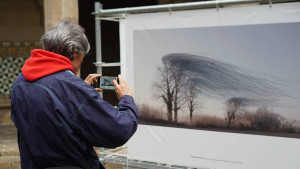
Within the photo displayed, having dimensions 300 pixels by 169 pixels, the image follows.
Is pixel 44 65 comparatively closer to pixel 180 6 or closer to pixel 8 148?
pixel 180 6

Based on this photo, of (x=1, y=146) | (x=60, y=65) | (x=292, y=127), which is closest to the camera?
(x=60, y=65)

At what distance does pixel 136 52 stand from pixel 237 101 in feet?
3.54

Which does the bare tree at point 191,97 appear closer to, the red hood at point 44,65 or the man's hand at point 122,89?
the man's hand at point 122,89

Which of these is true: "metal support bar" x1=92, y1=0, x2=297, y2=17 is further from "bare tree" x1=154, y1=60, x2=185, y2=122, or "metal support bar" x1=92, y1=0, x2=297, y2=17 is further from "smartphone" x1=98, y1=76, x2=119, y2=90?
"smartphone" x1=98, y1=76, x2=119, y2=90

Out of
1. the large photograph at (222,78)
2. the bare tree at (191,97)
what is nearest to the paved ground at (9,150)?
the large photograph at (222,78)

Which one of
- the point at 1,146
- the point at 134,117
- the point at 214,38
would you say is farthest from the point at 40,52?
the point at 1,146

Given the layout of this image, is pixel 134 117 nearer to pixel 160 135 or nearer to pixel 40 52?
pixel 40 52

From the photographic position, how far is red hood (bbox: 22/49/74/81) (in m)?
1.66

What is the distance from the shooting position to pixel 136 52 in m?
3.55

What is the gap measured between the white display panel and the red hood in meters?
1.72

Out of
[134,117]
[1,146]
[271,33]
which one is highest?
[271,33]

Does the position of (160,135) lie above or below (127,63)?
below

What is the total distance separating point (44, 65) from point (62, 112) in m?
0.24

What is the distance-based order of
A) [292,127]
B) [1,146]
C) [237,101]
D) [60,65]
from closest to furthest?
1. [60,65]
2. [292,127]
3. [237,101]
4. [1,146]
